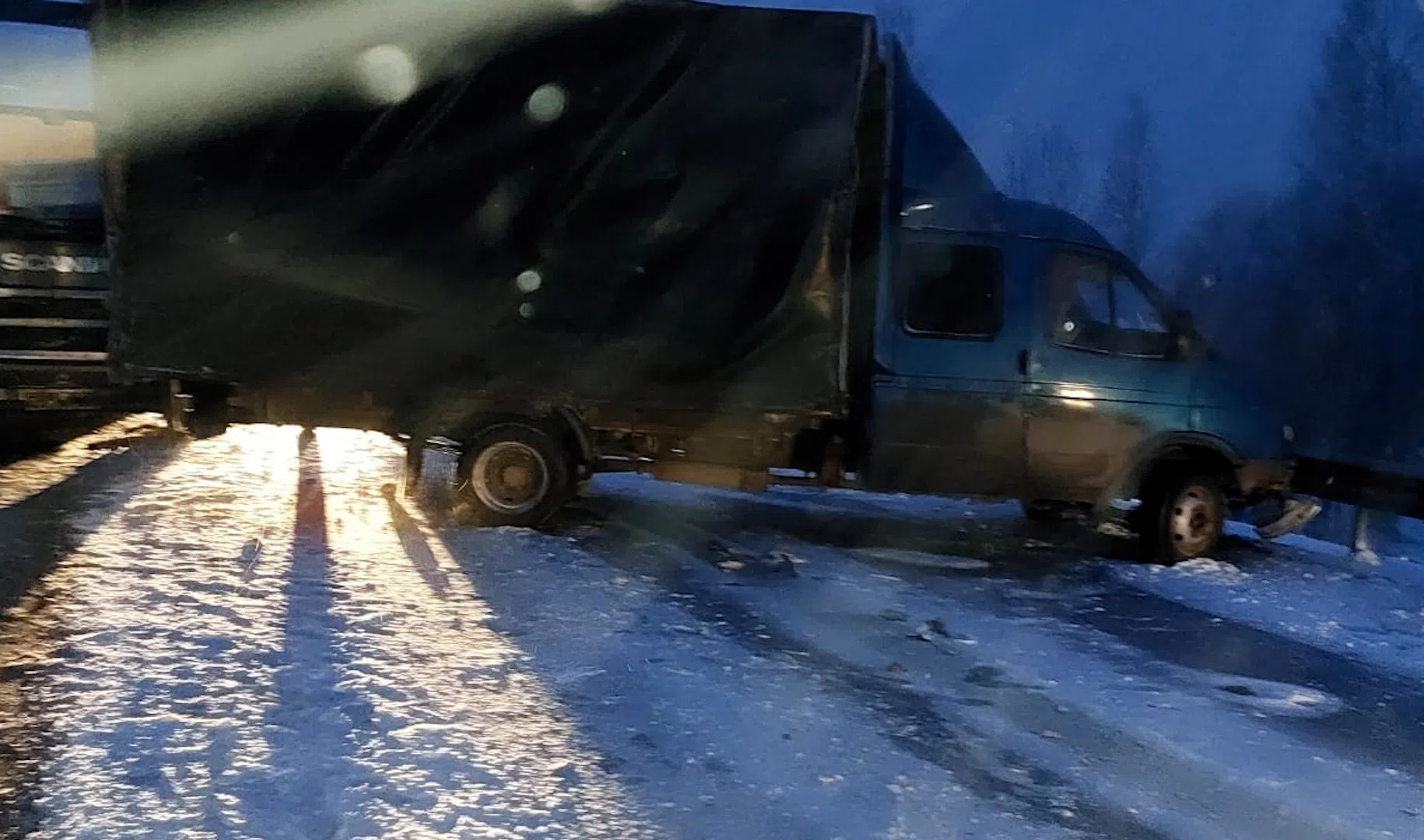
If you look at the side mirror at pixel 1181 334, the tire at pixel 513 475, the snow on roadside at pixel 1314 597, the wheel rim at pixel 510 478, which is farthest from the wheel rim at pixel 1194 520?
the wheel rim at pixel 510 478

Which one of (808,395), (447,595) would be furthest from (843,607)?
(447,595)

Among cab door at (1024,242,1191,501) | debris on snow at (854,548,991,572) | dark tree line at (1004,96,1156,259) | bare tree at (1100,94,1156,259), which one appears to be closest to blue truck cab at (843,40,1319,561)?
cab door at (1024,242,1191,501)

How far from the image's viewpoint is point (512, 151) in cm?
648

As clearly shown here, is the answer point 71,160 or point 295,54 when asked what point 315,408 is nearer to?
point 295,54

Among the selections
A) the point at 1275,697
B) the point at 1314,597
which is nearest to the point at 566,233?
the point at 1275,697

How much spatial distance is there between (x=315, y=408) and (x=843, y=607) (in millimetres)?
3464

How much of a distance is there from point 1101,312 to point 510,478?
4065 millimetres

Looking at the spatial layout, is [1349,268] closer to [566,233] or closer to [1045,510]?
[1045,510]

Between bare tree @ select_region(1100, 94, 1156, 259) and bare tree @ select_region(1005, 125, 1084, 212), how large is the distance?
10.7 ft

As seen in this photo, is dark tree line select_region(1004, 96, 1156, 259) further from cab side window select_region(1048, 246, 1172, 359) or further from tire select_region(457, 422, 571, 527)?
tire select_region(457, 422, 571, 527)

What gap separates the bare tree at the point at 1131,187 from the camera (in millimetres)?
38688

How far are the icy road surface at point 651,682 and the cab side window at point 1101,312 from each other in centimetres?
153

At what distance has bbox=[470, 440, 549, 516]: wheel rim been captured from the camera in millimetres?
7281

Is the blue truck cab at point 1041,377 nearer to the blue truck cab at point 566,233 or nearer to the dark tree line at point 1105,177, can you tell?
the blue truck cab at point 566,233
